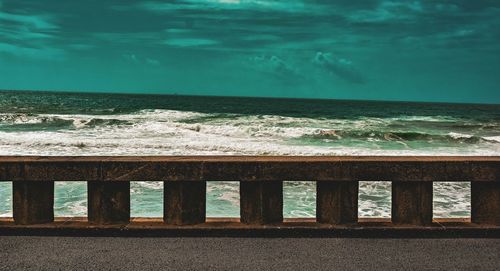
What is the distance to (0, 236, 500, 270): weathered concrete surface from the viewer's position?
3.28 metres

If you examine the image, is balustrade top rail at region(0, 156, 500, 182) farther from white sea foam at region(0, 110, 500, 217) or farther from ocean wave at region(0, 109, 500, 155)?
ocean wave at region(0, 109, 500, 155)

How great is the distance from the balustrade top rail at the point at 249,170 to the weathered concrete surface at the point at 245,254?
0.48 metres

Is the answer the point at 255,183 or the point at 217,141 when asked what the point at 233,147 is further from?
the point at 255,183

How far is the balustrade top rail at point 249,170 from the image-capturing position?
3836 millimetres

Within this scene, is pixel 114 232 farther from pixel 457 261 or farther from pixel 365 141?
pixel 365 141

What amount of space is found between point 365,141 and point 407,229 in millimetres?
19861

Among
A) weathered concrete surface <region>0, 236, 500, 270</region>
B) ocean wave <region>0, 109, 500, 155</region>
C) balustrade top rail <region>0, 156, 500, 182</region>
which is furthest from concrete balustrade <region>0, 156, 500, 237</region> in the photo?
ocean wave <region>0, 109, 500, 155</region>

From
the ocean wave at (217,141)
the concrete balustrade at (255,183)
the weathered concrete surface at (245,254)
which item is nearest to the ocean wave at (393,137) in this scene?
the ocean wave at (217,141)

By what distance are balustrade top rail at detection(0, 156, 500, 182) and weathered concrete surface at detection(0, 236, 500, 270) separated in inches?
18.9

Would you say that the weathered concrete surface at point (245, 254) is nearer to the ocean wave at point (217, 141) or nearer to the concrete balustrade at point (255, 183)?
the concrete balustrade at point (255, 183)

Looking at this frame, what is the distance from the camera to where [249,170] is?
3.85 meters

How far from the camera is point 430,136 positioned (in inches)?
1057

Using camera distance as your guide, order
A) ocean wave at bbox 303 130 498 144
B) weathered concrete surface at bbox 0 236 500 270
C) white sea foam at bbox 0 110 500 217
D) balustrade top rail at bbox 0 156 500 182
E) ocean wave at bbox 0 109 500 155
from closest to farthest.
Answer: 1. weathered concrete surface at bbox 0 236 500 270
2. balustrade top rail at bbox 0 156 500 182
3. white sea foam at bbox 0 110 500 217
4. ocean wave at bbox 0 109 500 155
5. ocean wave at bbox 303 130 498 144

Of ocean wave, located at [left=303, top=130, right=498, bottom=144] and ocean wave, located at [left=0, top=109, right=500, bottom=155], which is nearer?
ocean wave, located at [left=0, top=109, right=500, bottom=155]
